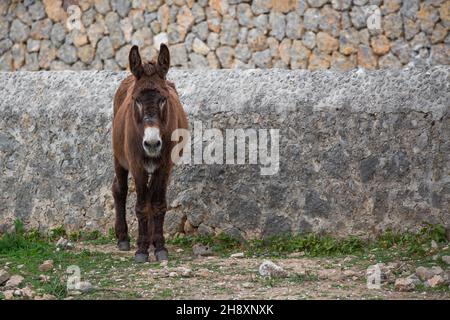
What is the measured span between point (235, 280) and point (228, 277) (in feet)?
0.47

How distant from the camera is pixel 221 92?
10.0 meters

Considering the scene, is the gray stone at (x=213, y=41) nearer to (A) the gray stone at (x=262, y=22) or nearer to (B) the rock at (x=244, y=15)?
(B) the rock at (x=244, y=15)

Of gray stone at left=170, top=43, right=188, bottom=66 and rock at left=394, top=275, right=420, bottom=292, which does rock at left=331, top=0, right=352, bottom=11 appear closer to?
gray stone at left=170, top=43, right=188, bottom=66

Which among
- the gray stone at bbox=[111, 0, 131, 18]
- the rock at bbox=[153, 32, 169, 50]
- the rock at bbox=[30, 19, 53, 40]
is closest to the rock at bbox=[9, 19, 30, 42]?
the rock at bbox=[30, 19, 53, 40]

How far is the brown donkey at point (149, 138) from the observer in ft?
26.8

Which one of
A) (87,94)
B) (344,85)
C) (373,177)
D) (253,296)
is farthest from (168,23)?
(253,296)

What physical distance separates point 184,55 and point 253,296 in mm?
5442

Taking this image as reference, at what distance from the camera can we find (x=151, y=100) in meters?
8.13

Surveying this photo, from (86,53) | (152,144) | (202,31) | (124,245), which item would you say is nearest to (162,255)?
(124,245)

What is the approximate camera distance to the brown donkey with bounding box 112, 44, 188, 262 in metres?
8.16

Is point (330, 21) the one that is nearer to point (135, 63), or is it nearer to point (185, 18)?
point (185, 18)

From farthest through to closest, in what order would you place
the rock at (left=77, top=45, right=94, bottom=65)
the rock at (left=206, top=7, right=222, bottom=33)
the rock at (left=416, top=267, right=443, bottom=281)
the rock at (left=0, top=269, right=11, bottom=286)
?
the rock at (left=77, top=45, right=94, bottom=65)
the rock at (left=206, top=7, right=222, bottom=33)
the rock at (left=0, top=269, right=11, bottom=286)
the rock at (left=416, top=267, right=443, bottom=281)

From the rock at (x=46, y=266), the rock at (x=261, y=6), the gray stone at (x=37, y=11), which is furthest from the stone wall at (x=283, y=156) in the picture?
the gray stone at (x=37, y=11)

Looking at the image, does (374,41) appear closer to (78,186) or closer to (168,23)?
(168,23)
